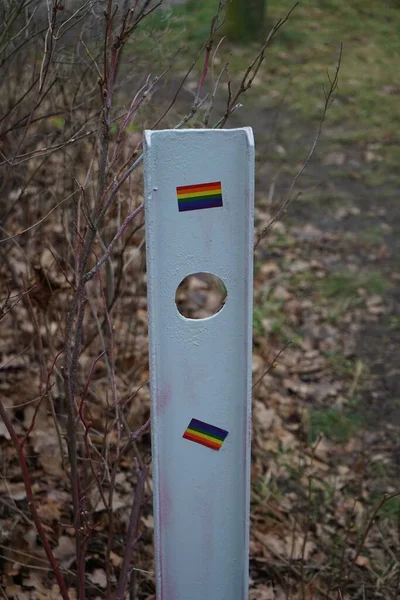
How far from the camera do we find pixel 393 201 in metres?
6.23

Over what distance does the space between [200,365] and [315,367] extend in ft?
9.14

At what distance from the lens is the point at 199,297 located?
4871 mm

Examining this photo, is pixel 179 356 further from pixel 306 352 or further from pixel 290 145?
pixel 290 145

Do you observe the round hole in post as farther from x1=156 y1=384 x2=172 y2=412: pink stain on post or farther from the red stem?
x1=156 y1=384 x2=172 y2=412: pink stain on post

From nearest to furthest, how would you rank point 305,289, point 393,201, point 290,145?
point 305,289 < point 393,201 < point 290,145

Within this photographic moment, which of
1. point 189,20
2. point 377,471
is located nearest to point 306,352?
point 377,471

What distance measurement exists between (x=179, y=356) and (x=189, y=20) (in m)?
8.93

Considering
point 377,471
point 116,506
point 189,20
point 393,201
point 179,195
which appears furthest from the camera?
point 189,20

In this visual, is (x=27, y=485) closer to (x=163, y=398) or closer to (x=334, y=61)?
(x=163, y=398)

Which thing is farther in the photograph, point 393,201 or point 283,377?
point 393,201

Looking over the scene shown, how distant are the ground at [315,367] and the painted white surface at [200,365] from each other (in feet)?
1.05

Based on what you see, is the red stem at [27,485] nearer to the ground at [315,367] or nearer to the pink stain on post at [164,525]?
the ground at [315,367]

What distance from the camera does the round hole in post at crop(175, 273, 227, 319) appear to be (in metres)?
4.64

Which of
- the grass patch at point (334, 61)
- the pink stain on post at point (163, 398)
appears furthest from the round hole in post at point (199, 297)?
the pink stain on post at point (163, 398)
